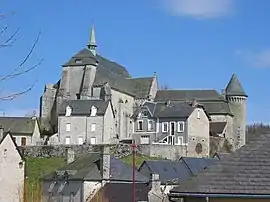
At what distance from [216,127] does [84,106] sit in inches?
902

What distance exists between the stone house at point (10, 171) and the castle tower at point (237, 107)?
57530mm

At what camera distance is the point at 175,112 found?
3233 inches

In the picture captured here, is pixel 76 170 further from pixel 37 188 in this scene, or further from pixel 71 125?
pixel 71 125

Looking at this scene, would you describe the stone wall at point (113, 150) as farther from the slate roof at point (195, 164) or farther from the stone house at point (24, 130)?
the slate roof at point (195, 164)

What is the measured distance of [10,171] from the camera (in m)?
40.9

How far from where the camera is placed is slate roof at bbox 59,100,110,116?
80875mm

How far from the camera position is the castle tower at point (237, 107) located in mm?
Result: 96900

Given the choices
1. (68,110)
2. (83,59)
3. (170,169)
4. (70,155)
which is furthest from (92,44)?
(170,169)

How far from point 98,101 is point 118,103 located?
8792 millimetres

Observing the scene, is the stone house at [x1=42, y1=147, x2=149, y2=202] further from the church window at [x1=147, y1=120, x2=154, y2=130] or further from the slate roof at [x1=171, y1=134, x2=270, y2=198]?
the church window at [x1=147, y1=120, x2=154, y2=130]

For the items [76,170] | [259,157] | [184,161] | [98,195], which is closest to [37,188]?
[76,170]

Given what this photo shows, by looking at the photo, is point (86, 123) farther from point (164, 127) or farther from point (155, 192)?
point (155, 192)

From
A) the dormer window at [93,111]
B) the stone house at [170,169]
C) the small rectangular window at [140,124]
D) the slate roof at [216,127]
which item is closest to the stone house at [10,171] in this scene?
the stone house at [170,169]

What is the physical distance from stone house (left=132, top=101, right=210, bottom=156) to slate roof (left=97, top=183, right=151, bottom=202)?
34.6 metres
